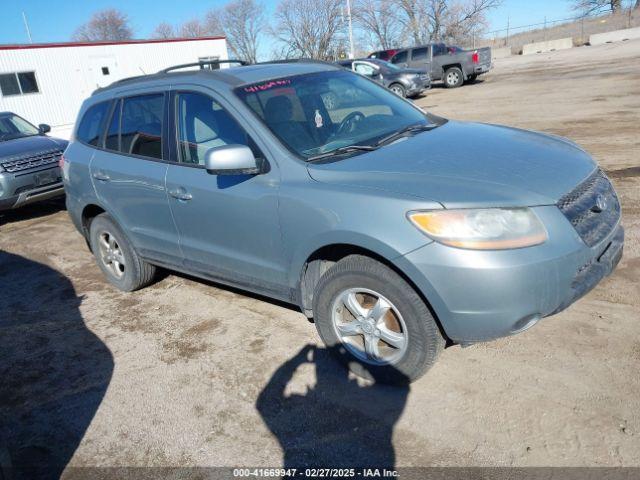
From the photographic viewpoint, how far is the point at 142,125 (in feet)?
14.2

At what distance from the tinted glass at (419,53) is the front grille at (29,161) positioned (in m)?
18.2

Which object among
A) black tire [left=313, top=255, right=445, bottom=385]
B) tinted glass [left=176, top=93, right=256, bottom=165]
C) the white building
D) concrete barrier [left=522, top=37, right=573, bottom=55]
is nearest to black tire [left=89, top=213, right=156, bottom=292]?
tinted glass [left=176, top=93, right=256, bottom=165]

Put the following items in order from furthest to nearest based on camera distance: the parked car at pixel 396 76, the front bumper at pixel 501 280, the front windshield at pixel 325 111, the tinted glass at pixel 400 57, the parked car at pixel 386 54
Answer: the parked car at pixel 386 54, the tinted glass at pixel 400 57, the parked car at pixel 396 76, the front windshield at pixel 325 111, the front bumper at pixel 501 280

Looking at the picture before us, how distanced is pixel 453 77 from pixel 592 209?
70.4ft

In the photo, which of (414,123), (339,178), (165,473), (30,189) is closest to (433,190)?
(339,178)

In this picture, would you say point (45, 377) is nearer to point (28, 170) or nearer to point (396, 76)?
point (28, 170)

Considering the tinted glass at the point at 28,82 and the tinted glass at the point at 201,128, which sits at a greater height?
the tinted glass at the point at 28,82

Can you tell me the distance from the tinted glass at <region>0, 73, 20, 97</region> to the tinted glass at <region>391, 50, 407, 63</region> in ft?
50.8

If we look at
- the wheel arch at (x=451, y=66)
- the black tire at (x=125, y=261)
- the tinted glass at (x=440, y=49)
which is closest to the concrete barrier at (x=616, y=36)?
the tinted glass at (x=440, y=49)

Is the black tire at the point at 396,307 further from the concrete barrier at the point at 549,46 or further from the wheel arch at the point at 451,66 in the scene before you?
the concrete barrier at the point at 549,46

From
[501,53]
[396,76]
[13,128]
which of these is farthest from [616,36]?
[13,128]

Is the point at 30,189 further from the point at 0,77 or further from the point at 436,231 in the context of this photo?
the point at 0,77

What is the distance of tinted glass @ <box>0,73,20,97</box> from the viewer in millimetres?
20734

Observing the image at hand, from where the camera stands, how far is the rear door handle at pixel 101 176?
4586 millimetres
